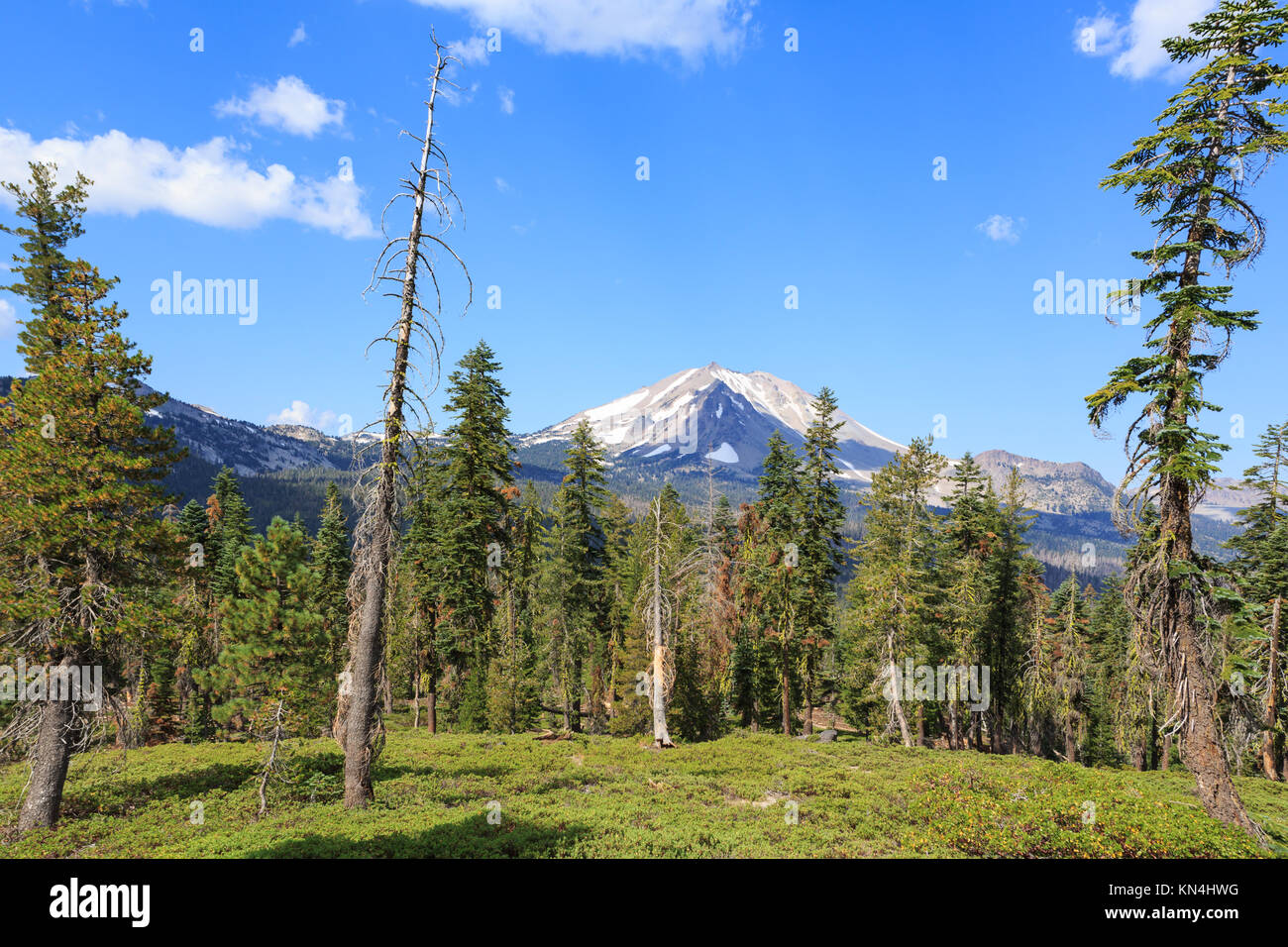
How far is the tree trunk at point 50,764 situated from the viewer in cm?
1354

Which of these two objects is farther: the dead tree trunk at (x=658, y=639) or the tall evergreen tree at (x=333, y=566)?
the tall evergreen tree at (x=333, y=566)

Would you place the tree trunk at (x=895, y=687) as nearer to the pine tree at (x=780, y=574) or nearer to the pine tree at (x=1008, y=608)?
the pine tree at (x=780, y=574)

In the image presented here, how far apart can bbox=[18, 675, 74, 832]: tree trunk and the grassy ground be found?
618mm

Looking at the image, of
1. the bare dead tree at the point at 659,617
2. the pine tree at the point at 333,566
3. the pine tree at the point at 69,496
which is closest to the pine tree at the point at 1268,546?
the bare dead tree at the point at 659,617

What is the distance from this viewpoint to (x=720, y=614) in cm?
2756

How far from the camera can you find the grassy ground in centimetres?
1122

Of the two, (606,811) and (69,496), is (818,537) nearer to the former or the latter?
(606,811)

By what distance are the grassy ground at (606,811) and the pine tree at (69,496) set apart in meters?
3.09

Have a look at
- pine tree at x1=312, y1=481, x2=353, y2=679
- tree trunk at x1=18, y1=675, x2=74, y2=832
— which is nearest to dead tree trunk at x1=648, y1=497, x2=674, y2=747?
tree trunk at x1=18, y1=675, x2=74, y2=832

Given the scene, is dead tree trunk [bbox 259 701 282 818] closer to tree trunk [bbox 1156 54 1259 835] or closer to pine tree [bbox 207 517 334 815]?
pine tree [bbox 207 517 334 815]

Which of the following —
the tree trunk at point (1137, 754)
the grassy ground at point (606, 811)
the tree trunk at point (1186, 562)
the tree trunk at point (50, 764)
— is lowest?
the tree trunk at point (1137, 754)
